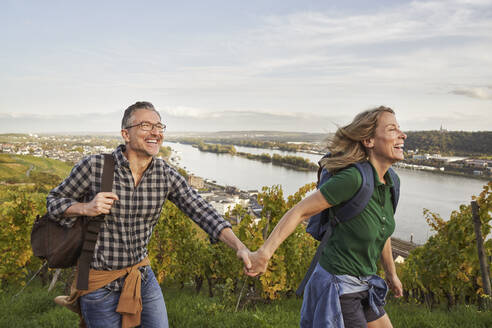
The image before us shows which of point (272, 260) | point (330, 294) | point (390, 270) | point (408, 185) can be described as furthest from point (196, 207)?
point (408, 185)

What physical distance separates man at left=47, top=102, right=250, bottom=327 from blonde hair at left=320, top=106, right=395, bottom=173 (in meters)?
Answer: 0.81

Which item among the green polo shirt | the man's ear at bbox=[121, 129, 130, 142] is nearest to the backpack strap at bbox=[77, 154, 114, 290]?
the man's ear at bbox=[121, 129, 130, 142]

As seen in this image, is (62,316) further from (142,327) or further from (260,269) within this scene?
(260,269)

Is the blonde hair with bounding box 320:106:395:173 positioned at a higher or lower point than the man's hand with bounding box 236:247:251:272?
higher

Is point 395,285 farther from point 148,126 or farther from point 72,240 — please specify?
point 72,240

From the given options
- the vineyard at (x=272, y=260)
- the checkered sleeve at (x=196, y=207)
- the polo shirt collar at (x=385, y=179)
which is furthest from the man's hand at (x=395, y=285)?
the vineyard at (x=272, y=260)

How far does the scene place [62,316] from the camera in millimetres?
3957

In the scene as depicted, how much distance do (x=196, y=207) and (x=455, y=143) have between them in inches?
3690

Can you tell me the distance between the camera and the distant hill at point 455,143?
7719cm

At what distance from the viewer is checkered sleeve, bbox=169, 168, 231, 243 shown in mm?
2158

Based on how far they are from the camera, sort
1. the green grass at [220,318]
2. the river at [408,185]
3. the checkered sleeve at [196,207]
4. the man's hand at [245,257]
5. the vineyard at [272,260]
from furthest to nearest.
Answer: the river at [408,185] → the vineyard at [272,260] → the green grass at [220,318] → the checkered sleeve at [196,207] → the man's hand at [245,257]

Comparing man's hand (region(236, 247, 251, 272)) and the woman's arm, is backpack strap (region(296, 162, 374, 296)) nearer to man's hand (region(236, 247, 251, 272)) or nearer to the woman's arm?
the woman's arm

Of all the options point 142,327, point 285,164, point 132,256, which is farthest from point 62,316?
point 285,164

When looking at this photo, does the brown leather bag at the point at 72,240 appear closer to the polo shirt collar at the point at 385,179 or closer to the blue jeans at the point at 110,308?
the blue jeans at the point at 110,308
